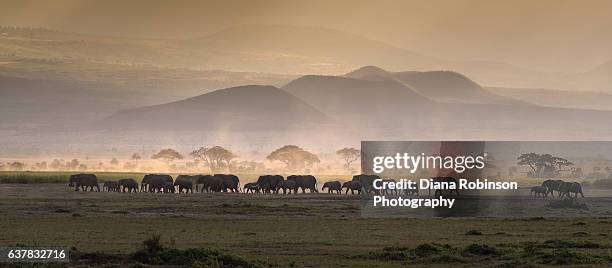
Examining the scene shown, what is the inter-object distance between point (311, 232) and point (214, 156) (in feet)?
425

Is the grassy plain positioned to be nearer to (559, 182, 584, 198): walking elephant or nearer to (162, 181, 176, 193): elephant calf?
(559, 182, 584, 198): walking elephant

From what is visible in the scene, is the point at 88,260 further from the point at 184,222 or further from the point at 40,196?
the point at 40,196

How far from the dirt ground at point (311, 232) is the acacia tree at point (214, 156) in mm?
99335

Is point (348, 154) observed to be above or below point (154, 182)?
above

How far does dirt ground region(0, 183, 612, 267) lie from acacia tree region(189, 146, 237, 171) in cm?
9934

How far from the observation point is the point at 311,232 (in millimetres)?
47562

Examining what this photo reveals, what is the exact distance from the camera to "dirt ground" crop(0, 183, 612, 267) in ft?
120

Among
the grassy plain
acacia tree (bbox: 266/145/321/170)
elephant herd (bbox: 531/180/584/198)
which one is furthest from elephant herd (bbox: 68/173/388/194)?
acacia tree (bbox: 266/145/321/170)

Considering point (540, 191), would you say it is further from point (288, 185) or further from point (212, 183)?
point (212, 183)

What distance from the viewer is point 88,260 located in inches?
1340

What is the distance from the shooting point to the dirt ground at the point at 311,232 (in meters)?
36.5

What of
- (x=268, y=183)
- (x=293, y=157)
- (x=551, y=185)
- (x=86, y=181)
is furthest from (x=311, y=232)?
(x=293, y=157)

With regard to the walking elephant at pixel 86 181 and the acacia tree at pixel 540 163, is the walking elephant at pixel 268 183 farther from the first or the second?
the acacia tree at pixel 540 163

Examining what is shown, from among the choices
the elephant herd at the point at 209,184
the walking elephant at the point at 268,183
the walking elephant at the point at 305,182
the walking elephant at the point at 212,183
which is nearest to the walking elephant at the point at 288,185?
the elephant herd at the point at 209,184
